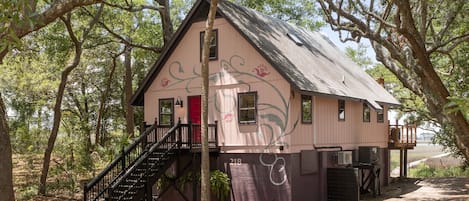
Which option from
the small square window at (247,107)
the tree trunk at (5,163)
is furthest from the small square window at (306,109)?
the tree trunk at (5,163)

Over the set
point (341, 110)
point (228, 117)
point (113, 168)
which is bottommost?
point (113, 168)

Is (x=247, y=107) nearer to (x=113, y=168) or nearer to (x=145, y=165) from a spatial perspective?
(x=145, y=165)

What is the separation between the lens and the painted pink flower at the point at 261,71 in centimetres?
1508

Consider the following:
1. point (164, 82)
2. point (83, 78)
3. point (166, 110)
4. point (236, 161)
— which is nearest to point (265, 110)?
point (236, 161)

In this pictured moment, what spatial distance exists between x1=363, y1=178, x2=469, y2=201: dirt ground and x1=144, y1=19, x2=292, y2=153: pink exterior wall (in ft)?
18.1

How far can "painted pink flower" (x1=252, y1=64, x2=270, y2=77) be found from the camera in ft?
49.5

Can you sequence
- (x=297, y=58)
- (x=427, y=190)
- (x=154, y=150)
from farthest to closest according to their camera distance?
1. (x=427, y=190)
2. (x=297, y=58)
3. (x=154, y=150)

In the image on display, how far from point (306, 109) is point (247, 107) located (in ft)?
6.51

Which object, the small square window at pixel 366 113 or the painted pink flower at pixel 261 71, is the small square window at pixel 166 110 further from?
the small square window at pixel 366 113

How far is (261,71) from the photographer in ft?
49.8

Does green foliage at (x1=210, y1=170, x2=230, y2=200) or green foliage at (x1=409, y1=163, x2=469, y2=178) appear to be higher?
green foliage at (x1=210, y1=170, x2=230, y2=200)

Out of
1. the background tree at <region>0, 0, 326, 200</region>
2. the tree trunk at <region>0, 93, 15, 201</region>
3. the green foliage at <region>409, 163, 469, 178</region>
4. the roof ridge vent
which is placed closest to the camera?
the tree trunk at <region>0, 93, 15, 201</region>

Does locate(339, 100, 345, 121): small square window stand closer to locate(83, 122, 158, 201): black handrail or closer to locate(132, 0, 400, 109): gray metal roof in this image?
locate(132, 0, 400, 109): gray metal roof

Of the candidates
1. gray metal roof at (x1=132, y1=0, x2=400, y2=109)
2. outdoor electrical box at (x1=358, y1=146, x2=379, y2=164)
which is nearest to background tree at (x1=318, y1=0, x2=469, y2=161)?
gray metal roof at (x1=132, y1=0, x2=400, y2=109)
